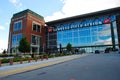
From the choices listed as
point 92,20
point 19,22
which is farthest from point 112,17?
point 19,22

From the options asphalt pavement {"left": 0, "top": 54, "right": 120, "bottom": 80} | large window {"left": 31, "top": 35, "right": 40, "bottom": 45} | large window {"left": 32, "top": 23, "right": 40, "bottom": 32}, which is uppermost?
large window {"left": 32, "top": 23, "right": 40, "bottom": 32}

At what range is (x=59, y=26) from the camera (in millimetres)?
74688

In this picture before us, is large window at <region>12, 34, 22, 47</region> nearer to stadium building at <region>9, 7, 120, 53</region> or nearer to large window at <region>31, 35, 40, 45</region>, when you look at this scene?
stadium building at <region>9, 7, 120, 53</region>

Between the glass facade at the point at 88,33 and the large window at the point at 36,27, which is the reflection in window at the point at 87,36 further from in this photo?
the large window at the point at 36,27

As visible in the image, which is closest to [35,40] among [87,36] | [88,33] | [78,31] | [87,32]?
[78,31]

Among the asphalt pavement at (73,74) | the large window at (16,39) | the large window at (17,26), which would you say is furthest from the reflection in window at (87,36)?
the asphalt pavement at (73,74)

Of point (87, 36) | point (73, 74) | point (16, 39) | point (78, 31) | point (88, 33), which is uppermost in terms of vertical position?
point (78, 31)

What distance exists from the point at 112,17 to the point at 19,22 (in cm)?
4311

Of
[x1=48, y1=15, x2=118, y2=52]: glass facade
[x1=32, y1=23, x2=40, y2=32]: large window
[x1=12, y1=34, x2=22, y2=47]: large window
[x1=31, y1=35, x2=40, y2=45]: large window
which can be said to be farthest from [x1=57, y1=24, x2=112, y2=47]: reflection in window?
[x1=12, y1=34, x2=22, y2=47]: large window

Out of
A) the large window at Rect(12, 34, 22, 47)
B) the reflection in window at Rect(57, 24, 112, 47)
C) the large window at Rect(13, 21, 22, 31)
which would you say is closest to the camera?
the large window at Rect(12, 34, 22, 47)

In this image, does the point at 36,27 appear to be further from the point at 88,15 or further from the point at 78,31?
the point at 88,15

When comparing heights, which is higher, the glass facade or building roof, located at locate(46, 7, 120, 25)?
building roof, located at locate(46, 7, 120, 25)

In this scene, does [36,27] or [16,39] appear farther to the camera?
[36,27]

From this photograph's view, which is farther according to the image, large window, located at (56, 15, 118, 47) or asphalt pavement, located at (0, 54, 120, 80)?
large window, located at (56, 15, 118, 47)
